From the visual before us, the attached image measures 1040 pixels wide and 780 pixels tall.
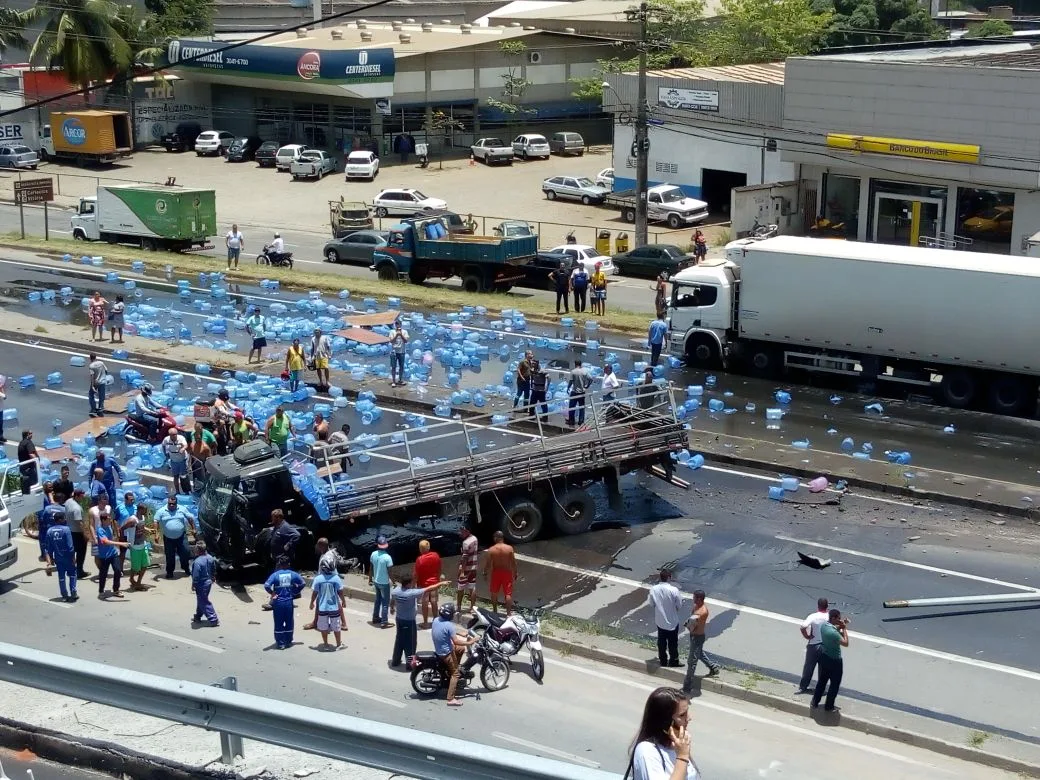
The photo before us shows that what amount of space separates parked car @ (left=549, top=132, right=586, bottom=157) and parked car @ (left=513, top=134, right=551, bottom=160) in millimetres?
1467

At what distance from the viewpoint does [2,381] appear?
27.6m

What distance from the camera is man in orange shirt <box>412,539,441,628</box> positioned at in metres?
17.4

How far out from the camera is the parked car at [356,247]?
45.0 meters

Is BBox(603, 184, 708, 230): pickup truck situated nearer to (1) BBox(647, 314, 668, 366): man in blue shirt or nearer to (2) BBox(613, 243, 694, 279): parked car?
(2) BBox(613, 243, 694, 279): parked car

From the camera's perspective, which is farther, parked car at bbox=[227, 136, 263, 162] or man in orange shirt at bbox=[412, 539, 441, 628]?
parked car at bbox=[227, 136, 263, 162]

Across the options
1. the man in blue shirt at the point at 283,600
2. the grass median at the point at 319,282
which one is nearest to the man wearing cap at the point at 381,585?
the man in blue shirt at the point at 283,600

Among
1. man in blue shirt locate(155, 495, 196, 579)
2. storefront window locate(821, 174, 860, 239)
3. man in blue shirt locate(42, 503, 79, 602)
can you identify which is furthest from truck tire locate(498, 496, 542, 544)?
storefront window locate(821, 174, 860, 239)

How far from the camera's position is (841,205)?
164ft

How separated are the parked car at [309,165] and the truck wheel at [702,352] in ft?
122

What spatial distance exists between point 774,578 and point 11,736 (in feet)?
39.4

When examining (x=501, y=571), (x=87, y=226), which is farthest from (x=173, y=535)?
(x=87, y=226)

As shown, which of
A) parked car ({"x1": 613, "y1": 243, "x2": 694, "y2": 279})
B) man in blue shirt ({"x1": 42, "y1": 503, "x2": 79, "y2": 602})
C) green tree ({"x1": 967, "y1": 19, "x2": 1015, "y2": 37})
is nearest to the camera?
man in blue shirt ({"x1": 42, "y1": 503, "x2": 79, "y2": 602})

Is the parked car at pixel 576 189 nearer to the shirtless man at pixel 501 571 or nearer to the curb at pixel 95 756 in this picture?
the shirtless man at pixel 501 571

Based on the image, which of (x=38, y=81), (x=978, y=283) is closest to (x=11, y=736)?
(x=978, y=283)
